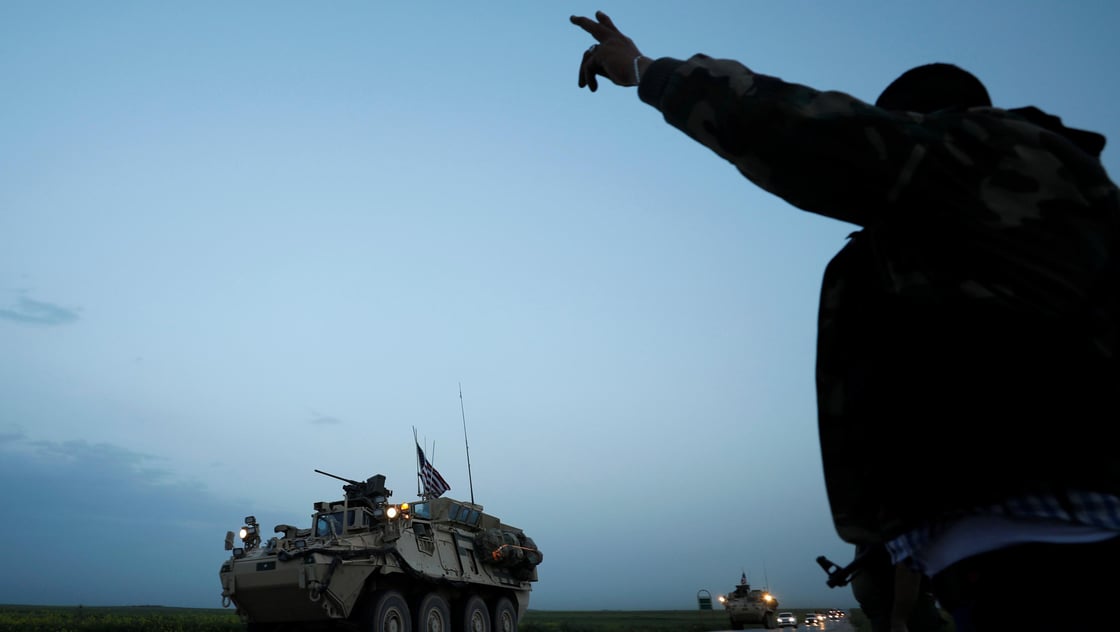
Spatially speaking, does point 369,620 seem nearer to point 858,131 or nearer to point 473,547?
point 473,547

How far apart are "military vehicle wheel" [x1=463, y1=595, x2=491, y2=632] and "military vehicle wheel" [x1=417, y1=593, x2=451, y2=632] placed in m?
0.91

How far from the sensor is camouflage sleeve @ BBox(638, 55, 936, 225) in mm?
1329

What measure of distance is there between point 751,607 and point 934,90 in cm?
3036

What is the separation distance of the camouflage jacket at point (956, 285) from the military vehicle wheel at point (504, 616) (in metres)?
18.5

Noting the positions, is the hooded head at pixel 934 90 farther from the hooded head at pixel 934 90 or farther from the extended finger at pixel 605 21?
the extended finger at pixel 605 21

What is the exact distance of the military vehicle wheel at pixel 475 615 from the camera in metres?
17.2

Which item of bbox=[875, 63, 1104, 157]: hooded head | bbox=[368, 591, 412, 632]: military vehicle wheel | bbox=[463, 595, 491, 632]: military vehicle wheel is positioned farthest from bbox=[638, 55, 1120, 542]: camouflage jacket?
bbox=[463, 595, 491, 632]: military vehicle wheel

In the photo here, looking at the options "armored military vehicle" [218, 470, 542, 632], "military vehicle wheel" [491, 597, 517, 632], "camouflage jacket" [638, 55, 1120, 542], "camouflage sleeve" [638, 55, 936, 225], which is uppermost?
"camouflage sleeve" [638, 55, 936, 225]

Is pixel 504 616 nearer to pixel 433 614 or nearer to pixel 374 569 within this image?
pixel 433 614

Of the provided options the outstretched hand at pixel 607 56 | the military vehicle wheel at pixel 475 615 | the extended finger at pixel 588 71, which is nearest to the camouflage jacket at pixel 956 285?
the outstretched hand at pixel 607 56

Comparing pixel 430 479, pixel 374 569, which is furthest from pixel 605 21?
pixel 430 479

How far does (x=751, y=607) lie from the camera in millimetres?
29062

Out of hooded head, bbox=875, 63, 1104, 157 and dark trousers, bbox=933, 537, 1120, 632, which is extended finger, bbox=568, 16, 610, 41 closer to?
hooded head, bbox=875, 63, 1104, 157

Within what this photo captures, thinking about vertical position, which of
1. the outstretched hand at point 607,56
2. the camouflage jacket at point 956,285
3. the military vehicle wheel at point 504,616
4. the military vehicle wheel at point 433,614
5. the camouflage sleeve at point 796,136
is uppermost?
the outstretched hand at point 607,56
